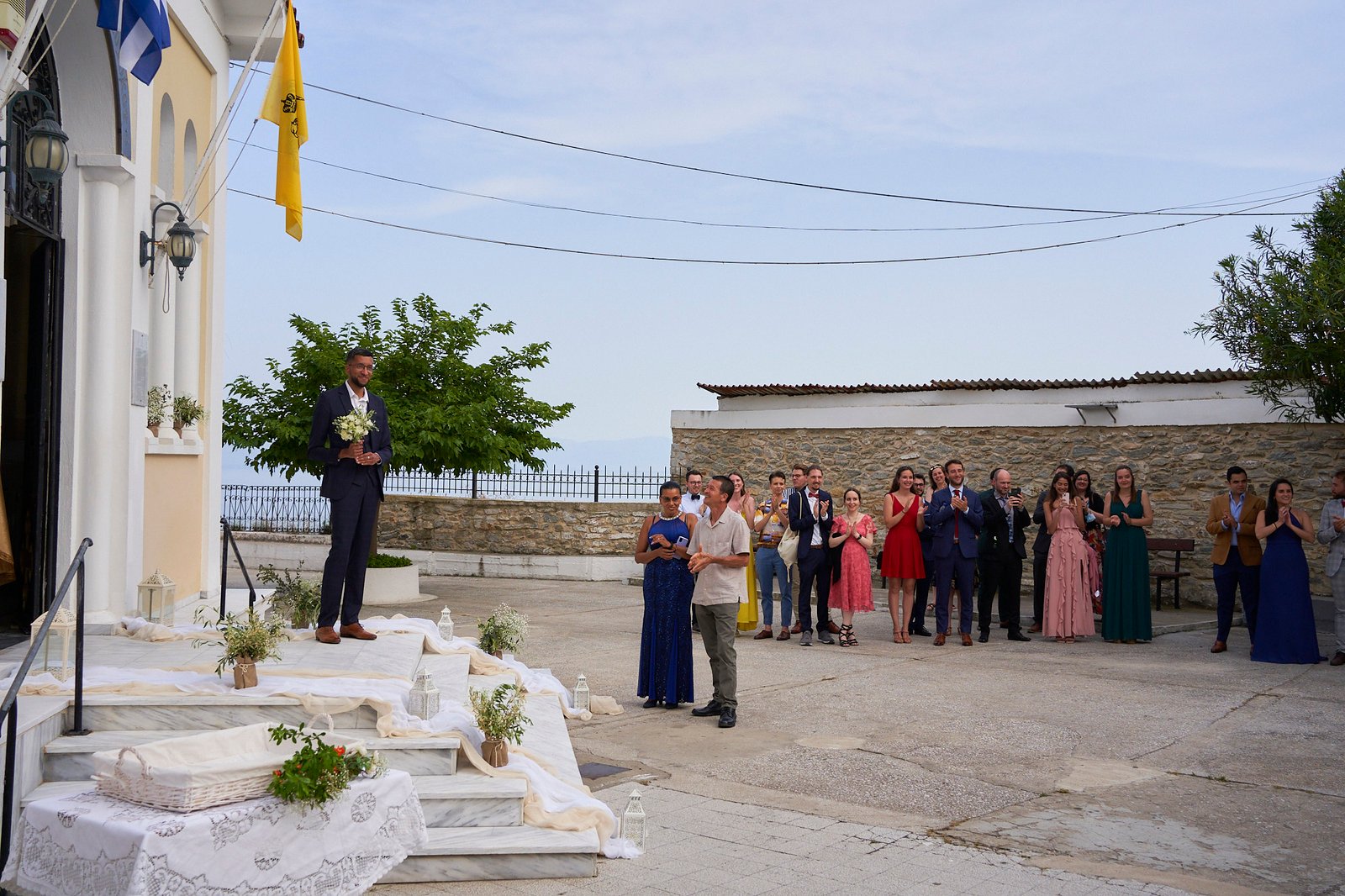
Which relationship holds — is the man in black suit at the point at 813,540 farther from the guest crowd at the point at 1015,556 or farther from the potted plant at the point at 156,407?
the potted plant at the point at 156,407

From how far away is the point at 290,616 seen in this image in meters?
8.55

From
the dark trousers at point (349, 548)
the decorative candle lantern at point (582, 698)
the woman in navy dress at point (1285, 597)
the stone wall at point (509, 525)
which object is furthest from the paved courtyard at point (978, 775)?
the stone wall at point (509, 525)

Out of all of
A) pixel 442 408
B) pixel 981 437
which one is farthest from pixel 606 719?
pixel 981 437

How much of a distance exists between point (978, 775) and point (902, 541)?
598cm

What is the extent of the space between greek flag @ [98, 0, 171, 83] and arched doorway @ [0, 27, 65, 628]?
1061 mm

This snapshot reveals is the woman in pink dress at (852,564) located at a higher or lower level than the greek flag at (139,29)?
lower

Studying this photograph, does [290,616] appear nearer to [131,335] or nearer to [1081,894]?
[131,335]

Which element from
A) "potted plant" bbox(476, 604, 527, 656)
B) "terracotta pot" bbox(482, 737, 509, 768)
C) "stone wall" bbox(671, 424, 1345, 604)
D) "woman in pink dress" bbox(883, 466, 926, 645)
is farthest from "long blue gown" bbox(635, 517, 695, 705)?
"stone wall" bbox(671, 424, 1345, 604)

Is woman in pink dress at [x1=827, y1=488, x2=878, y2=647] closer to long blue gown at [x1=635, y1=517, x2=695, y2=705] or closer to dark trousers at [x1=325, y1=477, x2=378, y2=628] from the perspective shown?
long blue gown at [x1=635, y1=517, x2=695, y2=705]

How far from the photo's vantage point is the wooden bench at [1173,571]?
1627cm

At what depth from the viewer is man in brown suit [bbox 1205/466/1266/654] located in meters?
11.9

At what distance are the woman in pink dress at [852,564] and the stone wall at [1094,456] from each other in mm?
6263

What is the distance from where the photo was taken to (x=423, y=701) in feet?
20.6

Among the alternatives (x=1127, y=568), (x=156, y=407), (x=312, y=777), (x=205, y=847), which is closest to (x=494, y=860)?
(x=312, y=777)
